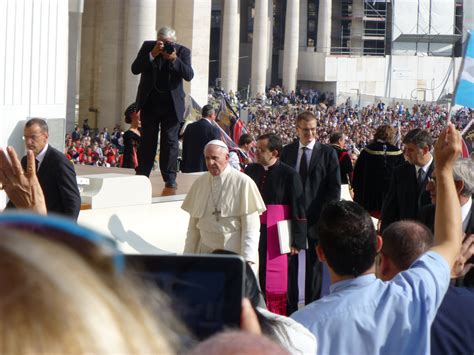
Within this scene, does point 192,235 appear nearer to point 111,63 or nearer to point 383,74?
point 111,63

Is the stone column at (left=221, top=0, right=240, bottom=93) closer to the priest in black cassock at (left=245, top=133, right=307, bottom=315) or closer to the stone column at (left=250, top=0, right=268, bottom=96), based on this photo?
the stone column at (left=250, top=0, right=268, bottom=96)

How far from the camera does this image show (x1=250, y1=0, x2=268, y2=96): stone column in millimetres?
65562

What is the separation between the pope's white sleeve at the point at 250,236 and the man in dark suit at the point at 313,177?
1426 millimetres

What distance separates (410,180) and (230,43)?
5088 centimetres

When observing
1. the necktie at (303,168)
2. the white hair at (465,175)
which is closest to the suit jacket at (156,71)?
the necktie at (303,168)

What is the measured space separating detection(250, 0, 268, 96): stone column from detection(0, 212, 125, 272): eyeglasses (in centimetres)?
6510

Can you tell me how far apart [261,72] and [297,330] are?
6646 centimetres

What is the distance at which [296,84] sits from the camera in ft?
262

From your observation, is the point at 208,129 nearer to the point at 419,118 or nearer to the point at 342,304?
the point at 342,304

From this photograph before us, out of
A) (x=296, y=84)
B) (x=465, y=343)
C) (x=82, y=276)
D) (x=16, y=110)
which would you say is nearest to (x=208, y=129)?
(x=16, y=110)

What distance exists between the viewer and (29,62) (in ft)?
28.6

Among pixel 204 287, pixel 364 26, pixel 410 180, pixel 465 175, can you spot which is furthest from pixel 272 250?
pixel 364 26

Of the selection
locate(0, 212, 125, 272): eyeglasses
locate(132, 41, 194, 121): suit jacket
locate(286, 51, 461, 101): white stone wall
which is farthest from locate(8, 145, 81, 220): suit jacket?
locate(286, 51, 461, 101): white stone wall

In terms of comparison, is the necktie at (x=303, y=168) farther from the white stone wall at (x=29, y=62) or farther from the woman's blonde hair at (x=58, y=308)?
the woman's blonde hair at (x=58, y=308)
